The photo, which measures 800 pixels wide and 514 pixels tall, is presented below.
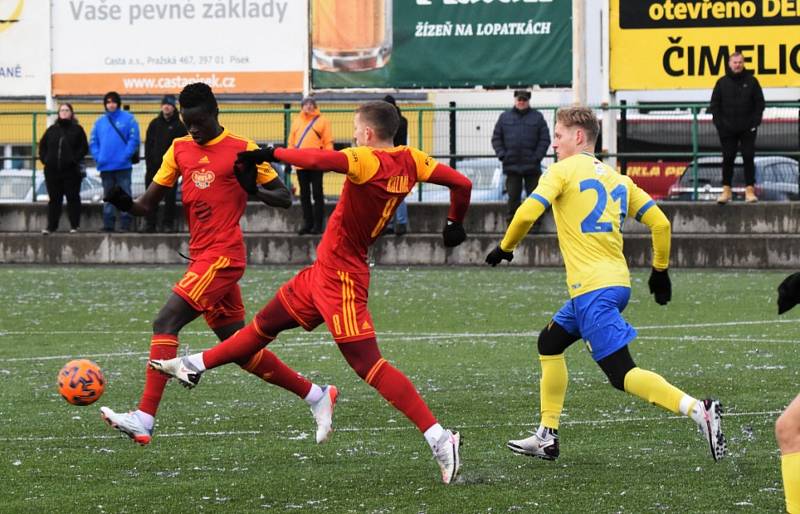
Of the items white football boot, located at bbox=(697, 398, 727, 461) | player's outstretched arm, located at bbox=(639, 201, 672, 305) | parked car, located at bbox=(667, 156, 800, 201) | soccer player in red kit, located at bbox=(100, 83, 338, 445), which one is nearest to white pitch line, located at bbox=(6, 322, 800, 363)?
soccer player in red kit, located at bbox=(100, 83, 338, 445)

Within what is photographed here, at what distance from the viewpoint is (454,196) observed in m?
8.70

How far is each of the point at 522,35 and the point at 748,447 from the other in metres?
18.2

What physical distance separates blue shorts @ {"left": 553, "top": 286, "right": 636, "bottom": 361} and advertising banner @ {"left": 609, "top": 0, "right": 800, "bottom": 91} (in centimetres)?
1723

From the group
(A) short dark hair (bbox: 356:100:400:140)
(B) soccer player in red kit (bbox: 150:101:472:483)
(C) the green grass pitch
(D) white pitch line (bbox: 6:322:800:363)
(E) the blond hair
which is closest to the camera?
(C) the green grass pitch

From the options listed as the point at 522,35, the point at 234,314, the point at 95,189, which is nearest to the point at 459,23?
the point at 522,35

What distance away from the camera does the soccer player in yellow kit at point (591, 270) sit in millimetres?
7902

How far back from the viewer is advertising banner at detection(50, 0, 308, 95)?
27.4m

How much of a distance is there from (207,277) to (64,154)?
1499 centimetres

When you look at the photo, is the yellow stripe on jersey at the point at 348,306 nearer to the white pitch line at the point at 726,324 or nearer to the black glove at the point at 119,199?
the black glove at the point at 119,199

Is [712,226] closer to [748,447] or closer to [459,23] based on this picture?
[459,23]

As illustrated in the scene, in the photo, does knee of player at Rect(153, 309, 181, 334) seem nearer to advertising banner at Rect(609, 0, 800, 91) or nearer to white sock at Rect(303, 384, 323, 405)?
white sock at Rect(303, 384, 323, 405)

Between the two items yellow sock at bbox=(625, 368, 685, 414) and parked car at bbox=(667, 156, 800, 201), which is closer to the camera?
yellow sock at bbox=(625, 368, 685, 414)

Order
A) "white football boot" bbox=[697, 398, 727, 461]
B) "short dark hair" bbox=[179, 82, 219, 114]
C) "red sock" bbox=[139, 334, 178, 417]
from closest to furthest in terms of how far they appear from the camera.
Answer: "white football boot" bbox=[697, 398, 727, 461] → "red sock" bbox=[139, 334, 178, 417] → "short dark hair" bbox=[179, 82, 219, 114]

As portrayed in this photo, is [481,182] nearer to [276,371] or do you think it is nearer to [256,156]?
[276,371]
